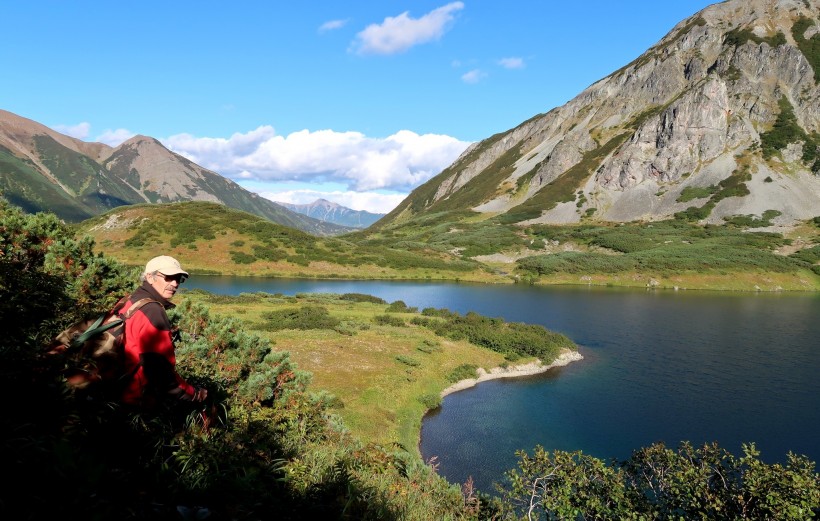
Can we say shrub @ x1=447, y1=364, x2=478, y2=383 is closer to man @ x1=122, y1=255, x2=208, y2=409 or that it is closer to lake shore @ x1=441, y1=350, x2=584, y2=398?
lake shore @ x1=441, y1=350, x2=584, y2=398

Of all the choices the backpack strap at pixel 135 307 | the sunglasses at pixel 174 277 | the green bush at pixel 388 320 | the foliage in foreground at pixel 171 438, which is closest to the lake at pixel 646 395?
the foliage in foreground at pixel 171 438

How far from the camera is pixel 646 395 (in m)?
38.0

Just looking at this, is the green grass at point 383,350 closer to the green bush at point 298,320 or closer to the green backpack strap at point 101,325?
the green bush at point 298,320

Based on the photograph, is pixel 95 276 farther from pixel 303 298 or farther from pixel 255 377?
pixel 303 298

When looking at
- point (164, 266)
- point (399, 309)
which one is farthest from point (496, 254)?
point (164, 266)

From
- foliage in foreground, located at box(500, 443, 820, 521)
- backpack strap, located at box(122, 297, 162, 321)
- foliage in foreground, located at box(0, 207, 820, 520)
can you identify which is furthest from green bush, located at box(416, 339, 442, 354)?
backpack strap, located at box(122, 297, 162, 321)

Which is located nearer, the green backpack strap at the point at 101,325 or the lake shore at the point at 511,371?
the green backpack strap at the point at 101,325

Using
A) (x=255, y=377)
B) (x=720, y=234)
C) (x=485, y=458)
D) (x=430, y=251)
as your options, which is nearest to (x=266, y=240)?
(x=430, y=251)

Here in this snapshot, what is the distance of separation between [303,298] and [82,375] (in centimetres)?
6729

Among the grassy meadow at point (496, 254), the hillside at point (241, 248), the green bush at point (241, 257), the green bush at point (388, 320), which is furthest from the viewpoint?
the grassy meadow at point (496, 254)

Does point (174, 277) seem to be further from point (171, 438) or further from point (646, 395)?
point (646, 395)

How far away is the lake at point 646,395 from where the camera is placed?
2894 centimetres

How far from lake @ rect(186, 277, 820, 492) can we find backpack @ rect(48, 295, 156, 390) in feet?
62.7

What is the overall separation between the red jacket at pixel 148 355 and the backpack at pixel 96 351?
10cm
